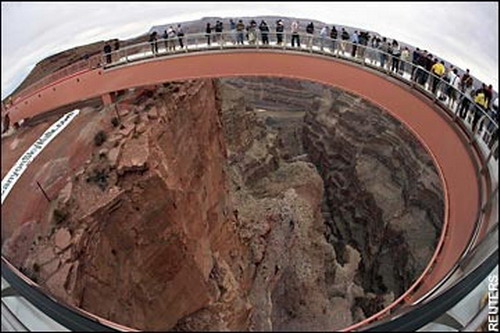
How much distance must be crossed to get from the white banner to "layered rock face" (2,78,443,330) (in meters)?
1.80

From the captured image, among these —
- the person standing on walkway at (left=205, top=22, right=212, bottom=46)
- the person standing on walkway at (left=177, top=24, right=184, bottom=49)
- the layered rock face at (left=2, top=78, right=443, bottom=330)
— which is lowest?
the layered rock face at (left=2, top=78, right=443, bottom=330)

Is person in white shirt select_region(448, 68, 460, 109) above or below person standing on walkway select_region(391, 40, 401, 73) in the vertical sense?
below

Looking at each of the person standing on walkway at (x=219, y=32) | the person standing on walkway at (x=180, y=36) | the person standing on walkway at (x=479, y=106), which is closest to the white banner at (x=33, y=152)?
the person standing on walkway at (x=180, y=36)

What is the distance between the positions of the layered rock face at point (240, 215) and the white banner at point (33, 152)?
1.80 metres

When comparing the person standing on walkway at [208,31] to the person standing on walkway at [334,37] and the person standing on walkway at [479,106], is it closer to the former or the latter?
the person standing on walkway at [334,37]

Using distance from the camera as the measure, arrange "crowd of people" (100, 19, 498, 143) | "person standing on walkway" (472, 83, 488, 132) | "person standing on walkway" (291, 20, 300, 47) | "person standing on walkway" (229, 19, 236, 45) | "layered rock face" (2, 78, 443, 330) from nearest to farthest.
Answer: "person standing on walkway" (472, 83, 488, 132) < "crowd of people" (100, 19, 498, 143) < "layered rock face" (2, 78, 443, 330) < "person standing on walkway" (291, 20, 300, 47) < "person standing on walkway" (229, 19, 236, 45)

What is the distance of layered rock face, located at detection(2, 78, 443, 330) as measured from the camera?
26516 millimetres

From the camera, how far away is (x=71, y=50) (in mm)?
30078

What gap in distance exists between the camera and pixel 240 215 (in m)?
41.9

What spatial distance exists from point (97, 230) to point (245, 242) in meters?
15.8

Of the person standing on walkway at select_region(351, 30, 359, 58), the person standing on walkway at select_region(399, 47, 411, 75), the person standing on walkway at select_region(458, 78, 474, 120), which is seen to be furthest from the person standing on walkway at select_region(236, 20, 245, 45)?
the person standing on walkway at select_region(458, 78, 474, 120)

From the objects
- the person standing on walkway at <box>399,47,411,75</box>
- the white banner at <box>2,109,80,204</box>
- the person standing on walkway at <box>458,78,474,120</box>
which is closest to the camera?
the white banner at <box>2,109,80,204</box>

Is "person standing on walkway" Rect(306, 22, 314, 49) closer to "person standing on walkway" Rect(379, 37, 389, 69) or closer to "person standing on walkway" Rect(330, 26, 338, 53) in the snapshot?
"person standing on walkway" Rect(330, 26, 338, 53)

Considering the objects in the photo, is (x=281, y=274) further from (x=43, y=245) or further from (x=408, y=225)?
(x=43, y=245)
